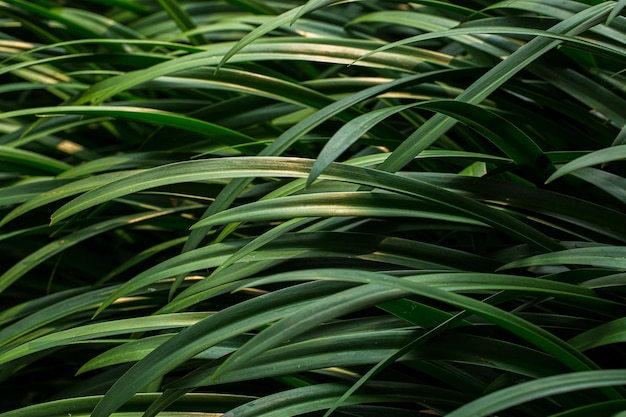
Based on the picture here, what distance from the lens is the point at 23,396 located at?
1175mm

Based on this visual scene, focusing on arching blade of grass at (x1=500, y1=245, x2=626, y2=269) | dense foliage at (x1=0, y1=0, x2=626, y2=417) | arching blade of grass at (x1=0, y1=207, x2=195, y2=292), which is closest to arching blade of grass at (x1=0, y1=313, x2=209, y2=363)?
dense foliage at (x1=0, y1=0, x2=626, y2=417)

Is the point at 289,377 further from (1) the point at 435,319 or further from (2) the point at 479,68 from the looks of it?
(2) the point at 479,68

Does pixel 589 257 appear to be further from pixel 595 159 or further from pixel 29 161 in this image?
pixel 29 161

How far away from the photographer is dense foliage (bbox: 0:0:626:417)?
2.14 feet

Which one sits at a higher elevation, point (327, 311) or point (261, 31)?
point (261, 31)

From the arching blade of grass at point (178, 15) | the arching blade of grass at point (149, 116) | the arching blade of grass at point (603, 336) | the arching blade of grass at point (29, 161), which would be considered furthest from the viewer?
the arching blade of grass at point (178, 15)

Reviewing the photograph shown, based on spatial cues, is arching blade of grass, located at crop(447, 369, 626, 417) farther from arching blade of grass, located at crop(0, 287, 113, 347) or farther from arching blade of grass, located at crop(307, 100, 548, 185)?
arching blade of grass, located at crop(0, 287, 113, 347)

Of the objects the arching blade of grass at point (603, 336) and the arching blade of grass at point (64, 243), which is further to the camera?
the arching blade of grass at point (64, 243)

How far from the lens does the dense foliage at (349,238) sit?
65 centimetres

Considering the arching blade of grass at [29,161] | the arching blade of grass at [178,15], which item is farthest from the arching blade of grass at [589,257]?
the arching blade of grass at [178,15]

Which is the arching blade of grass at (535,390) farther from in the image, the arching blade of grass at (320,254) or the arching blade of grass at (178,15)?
the arching blade of grass at (178,15)

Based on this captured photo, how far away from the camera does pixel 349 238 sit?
786mm

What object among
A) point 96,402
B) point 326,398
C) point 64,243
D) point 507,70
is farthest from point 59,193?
point 507,70

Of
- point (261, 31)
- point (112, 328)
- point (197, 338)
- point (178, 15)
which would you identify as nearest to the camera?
point (197, 338)
